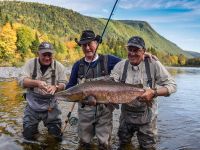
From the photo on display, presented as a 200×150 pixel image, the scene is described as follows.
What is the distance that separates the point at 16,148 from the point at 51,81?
193 cm

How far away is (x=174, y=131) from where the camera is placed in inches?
465

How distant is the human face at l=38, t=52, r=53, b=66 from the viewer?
8.25m

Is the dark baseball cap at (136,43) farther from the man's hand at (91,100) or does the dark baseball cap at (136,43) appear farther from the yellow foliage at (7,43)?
the yellow foliage at (7,43)

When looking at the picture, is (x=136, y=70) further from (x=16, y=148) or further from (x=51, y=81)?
(x=16, y=148)

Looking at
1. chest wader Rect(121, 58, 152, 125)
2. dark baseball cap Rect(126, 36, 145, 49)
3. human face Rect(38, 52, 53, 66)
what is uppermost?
dark baseball cap Rect(126, 36, 145, 49)

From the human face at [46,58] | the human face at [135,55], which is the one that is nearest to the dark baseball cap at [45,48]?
the human face at [46,58]

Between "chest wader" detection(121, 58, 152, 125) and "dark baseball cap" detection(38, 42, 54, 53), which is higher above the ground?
"dark baseball cap" detection(38, 42, 54, 53)

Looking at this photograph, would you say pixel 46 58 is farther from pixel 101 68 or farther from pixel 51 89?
pixel 101 68

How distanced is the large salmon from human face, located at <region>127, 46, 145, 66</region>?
0.67 m

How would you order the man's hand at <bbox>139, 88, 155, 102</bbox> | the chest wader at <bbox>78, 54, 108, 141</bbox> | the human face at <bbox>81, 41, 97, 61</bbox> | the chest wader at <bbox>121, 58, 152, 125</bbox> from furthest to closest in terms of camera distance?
1. the chest wader at <bbox>78, 54, 108, 141</bbox>
2. the human face at <bbox>81, 41, 97, 61</bbox>
3. the chest wader at <bbox>121, 58, 152, 125</bbox>
4. the man's hand at <bbox>139, 88, 155, 102</bbox>

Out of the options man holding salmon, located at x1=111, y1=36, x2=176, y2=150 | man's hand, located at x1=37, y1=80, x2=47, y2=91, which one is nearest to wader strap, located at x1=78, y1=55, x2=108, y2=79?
man holding salmon, located at x1=111, y1=36, x2=176, y2=150

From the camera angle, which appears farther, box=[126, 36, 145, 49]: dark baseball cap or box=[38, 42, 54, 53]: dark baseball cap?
box=[38, 42, 54, 53]: dark baseball cap

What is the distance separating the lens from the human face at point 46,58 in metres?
8.25

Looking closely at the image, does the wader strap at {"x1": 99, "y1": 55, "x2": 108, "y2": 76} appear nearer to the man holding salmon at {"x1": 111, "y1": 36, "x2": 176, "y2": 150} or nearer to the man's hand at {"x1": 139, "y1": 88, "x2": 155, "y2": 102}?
the man holding salmon at {"x1": 111, "y1": 36, "x2": 176, "y2": 150}
